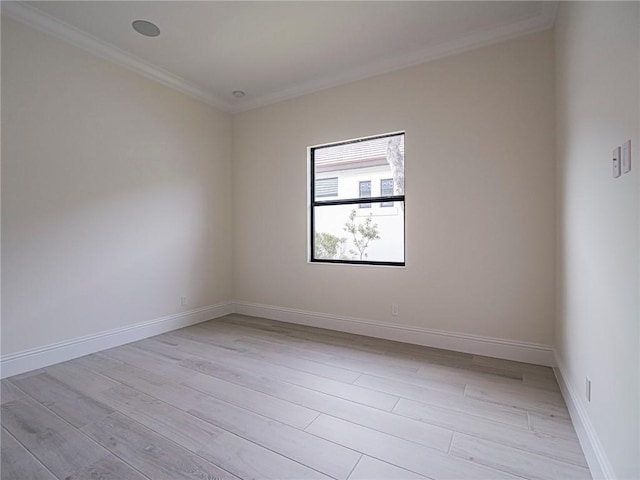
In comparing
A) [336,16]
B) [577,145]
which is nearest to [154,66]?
[336,16]

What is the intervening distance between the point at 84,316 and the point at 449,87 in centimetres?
405

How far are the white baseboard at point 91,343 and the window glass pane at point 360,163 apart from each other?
219 centimetres

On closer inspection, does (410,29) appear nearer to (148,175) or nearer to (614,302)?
(614,302)

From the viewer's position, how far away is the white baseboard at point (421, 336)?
8.66 ft

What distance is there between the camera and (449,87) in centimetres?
295

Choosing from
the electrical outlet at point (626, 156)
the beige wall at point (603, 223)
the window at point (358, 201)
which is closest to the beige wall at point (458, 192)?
the window at point (358, 201)

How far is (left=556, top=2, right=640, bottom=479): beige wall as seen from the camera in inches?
43.4

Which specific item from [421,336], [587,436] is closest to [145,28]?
[421,336]

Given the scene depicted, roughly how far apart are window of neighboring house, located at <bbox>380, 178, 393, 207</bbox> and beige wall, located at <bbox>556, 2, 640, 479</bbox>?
4.98 feet

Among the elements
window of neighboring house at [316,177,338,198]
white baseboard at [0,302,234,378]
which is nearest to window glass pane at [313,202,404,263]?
window of neighboring house at [316,177,338,198]

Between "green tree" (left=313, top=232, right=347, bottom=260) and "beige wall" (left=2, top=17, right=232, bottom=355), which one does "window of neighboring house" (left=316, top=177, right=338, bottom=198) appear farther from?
"beige wall" (left=2, top=17, right=232, bottom=355)

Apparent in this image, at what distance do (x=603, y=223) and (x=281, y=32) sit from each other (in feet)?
9.09

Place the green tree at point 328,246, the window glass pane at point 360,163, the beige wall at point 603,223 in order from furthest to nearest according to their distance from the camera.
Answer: the green tree at point 328,246
the window glass pane at point 360,163
the beige wall at point 603,223

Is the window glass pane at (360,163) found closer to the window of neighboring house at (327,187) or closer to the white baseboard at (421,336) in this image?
the window of neighboring house at (327,187)
